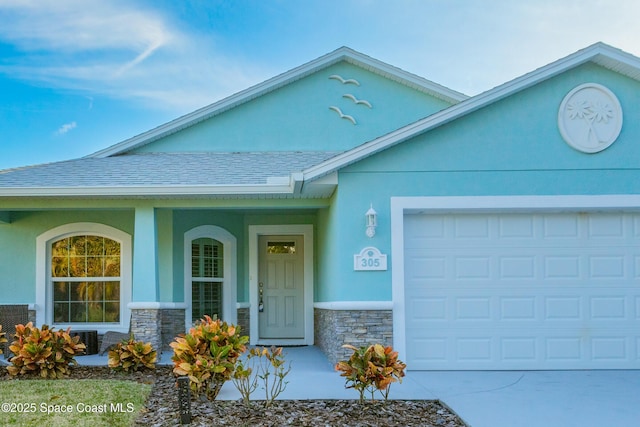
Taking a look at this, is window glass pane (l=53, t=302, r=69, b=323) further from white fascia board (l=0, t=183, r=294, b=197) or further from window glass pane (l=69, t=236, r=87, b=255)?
white fascia board (l=0, t=183, r=294, b=197)

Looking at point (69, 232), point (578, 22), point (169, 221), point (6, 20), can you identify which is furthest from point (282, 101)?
point (6, 20)

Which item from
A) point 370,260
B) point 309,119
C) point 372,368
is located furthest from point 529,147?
point 309,119

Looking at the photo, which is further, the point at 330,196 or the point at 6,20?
the point at 6,20

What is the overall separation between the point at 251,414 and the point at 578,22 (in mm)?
12130

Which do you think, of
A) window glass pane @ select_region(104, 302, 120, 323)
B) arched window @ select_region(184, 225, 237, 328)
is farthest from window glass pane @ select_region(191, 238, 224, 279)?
window glass pane @ select_region(104, 302, 120, 323)

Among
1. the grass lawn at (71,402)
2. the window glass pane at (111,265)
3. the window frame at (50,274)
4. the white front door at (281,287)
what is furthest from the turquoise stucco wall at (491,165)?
the window glass pane at (111,265)

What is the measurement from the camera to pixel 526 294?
9.13 metres

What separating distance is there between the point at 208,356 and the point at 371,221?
305cm

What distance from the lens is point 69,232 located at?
1212 cm

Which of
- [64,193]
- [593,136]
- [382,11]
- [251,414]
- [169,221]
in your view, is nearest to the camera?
[251,414]

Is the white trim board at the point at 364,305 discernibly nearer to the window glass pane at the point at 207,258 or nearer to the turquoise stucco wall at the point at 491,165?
the turquoise stucco wall at the point at 491,165

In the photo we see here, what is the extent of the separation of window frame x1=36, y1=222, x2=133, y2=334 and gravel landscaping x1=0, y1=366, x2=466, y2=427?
500 centimetres

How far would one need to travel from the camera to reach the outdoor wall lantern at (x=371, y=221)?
898 centimetres

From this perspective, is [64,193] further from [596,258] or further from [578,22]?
[578,22]
